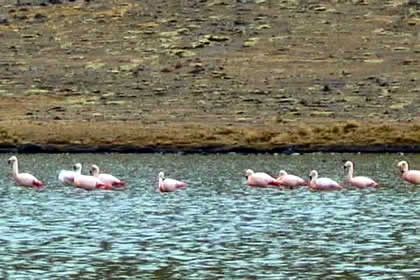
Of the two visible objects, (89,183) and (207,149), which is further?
(207,149)

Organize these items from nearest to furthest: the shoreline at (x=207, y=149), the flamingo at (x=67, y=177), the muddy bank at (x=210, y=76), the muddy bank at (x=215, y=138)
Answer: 1. the flamingo at (x=67, y=177)
2. the shoreline at (x=207, y=149)
3. the muddy bank at (x=215, y=138)
4. the muddy bank at (x=210, y=76)

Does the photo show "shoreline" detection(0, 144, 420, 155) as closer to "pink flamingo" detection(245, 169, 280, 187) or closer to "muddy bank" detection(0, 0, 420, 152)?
"muddy bank" detection(0, 0, 420, 152)

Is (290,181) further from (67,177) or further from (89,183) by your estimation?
(67,177)

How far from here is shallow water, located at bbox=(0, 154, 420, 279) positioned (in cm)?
2978

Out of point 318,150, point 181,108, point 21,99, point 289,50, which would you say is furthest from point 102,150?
point 289,50

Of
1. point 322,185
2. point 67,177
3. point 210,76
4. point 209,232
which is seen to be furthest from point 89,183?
point 210,76

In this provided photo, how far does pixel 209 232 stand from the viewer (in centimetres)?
3684

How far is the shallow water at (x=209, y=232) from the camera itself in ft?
97.7

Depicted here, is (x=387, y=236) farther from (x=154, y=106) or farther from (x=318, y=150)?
(x=154, y=106)

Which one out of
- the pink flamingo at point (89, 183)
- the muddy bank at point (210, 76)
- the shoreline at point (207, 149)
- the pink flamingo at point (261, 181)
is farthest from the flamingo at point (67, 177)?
the muddy bank at point (210, 76)

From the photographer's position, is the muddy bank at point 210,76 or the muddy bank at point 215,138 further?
the muddy bank at point 210,76

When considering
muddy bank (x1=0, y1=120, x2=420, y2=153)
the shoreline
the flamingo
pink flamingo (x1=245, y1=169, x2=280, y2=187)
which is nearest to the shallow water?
the flamingo

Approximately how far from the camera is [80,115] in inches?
4060

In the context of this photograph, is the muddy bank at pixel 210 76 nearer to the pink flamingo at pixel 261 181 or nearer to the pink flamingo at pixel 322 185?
the pink flamingo at pixel 261 181
